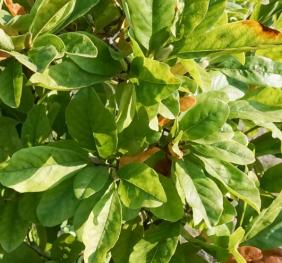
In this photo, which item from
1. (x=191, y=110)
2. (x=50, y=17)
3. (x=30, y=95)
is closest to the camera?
(x=50, y=17)

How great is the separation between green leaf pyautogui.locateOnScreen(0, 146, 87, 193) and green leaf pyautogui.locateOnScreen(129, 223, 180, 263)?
250 millimetres

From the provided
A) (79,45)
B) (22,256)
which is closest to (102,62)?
(79,45)

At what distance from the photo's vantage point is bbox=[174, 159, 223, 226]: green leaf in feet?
3.17

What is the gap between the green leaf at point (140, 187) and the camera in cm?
93

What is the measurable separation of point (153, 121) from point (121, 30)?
0.29 meters

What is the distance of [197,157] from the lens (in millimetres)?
1018

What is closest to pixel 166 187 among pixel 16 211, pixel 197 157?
pixel 197 157

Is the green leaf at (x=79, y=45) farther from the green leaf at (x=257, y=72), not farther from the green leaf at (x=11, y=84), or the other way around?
the green leaf at (x=257, y=72)

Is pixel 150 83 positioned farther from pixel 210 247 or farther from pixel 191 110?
pixel 210 247

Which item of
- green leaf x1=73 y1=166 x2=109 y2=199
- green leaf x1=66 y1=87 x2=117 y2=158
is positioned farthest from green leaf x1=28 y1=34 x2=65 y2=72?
green leaf x1=73 y1=166 x2=109 y2=199

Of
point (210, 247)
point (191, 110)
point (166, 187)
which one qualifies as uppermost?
point (191, 110)

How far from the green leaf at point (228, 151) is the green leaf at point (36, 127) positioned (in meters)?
0.29

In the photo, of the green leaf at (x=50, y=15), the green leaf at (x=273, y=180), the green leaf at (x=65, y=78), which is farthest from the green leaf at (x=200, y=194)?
the green leaf at (x=273, y=180)

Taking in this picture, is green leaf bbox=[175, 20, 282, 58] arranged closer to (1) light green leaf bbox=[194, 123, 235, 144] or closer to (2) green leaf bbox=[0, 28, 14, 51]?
(1) light green leaf bbox=[194, 123, 235, 144]
